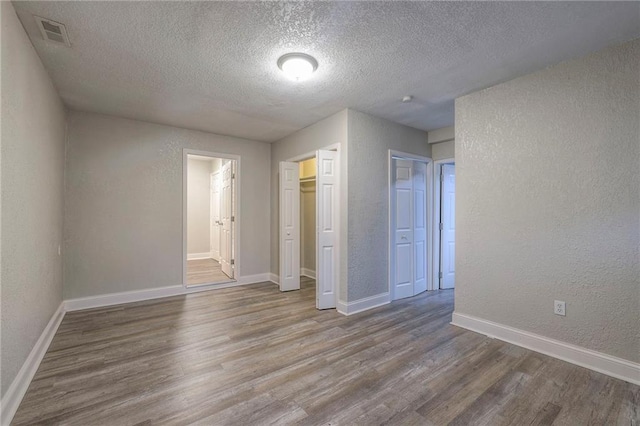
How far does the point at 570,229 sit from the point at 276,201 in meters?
3.95

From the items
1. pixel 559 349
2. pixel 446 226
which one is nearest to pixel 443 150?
pixel 446 226

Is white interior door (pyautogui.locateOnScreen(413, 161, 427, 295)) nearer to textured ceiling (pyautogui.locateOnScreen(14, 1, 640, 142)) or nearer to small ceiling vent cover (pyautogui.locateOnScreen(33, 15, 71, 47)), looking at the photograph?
textured ceiling (pyautogui.locateOnScreen(14, 1, 640, 142))

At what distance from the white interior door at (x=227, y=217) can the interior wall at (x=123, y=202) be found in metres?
0.67

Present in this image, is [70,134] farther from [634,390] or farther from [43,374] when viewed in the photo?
[634,390]

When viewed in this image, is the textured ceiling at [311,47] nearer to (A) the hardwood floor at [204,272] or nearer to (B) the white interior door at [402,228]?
(B) the white interior door at [402,228]

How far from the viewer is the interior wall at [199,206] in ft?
23.6

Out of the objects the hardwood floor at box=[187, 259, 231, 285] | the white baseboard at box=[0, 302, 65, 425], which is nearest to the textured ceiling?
the white baseboard at box=[0, 302, 65, 425]

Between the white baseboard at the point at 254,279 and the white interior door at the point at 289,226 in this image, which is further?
the white baseboard at the point at 254,279

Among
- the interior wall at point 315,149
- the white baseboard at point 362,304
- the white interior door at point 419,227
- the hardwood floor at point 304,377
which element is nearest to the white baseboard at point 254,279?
the interior wall at point 315,149

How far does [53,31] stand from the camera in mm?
1962

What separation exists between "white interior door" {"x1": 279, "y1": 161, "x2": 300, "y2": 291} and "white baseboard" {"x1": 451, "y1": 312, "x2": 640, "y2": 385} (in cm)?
244

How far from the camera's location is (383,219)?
12.2ft

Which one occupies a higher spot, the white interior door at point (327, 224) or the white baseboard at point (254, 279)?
the white interior door at point (327, 224)

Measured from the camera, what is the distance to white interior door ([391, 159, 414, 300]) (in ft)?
12.9
